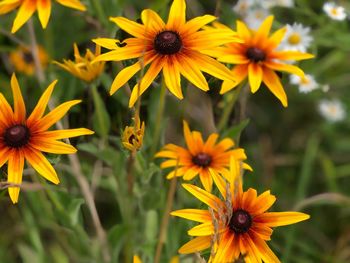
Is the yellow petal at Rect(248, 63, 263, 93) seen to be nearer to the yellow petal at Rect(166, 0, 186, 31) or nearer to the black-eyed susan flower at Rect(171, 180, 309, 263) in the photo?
the yellow petal at Rect(166, 0, 186, 31)

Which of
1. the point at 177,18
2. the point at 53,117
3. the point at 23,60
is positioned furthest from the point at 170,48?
the point at 23,60

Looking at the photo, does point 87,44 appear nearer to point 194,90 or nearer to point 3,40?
point 3,40

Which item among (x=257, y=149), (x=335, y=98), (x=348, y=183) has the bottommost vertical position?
(x=348, y=183)

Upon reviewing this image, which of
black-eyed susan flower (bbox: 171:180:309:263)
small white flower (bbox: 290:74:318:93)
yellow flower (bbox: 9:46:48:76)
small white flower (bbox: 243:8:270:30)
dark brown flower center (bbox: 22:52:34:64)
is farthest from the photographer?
dark brown flower center (bbox: 22:52:34:64)

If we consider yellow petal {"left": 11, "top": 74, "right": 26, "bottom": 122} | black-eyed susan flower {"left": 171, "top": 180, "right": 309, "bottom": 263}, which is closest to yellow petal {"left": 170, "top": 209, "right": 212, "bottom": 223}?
black-eyed susan flower {"left": 171, "top": 180, "right": 309, "bottom": 263}

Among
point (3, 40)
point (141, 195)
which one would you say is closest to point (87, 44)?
point (3, 40)
